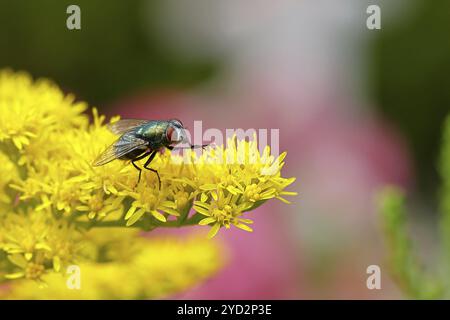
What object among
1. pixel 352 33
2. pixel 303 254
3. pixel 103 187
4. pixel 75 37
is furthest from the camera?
pixel 352 33

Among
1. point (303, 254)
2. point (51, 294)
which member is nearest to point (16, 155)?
point (51, 294)

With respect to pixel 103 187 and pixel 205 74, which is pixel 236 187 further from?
pixel 205 74

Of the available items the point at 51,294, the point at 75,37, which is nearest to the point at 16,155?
the point at 51,294

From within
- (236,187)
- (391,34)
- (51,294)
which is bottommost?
(51,294)

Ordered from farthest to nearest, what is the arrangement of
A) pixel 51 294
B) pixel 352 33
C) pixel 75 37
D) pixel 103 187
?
pixel 352 33 < pixel 75 37 < pixel 51 294 < pixel 103 187

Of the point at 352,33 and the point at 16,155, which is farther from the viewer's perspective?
the point at 352,33

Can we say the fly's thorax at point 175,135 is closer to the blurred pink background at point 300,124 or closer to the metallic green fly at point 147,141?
the metallic green fly at point 147,141

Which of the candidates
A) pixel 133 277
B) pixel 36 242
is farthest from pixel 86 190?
pixel 133 277
